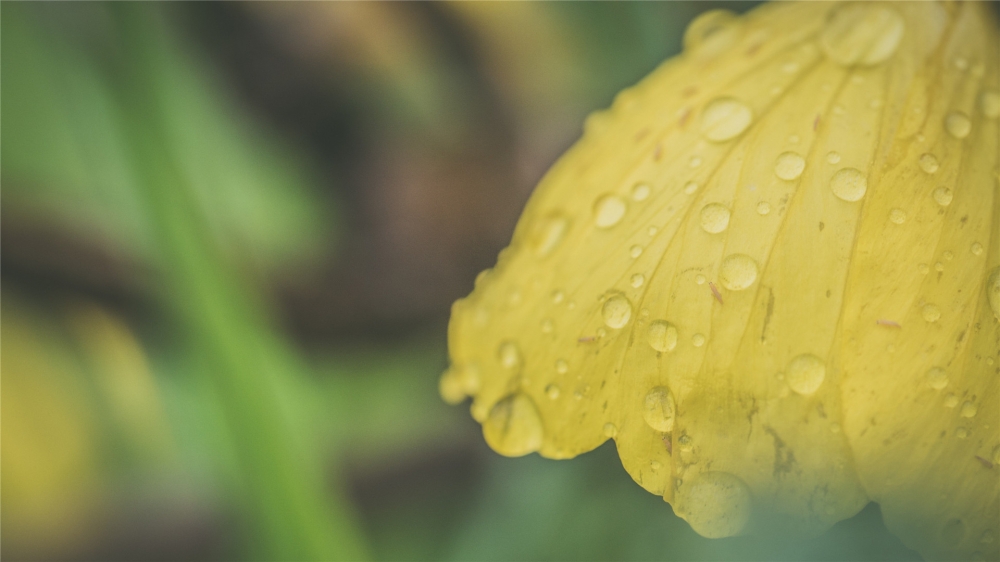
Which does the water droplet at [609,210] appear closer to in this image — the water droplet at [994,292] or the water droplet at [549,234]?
the water droplet at [549,234]

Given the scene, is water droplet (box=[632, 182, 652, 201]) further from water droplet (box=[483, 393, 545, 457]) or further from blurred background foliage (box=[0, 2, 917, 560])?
blurred background foliage (box=[0, 2, 917, 560])

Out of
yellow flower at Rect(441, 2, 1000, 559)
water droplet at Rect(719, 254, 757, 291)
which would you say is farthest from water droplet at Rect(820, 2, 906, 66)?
water droplet at Rect(719, 254, 757, 291)

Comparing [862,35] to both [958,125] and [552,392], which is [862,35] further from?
[552,392]

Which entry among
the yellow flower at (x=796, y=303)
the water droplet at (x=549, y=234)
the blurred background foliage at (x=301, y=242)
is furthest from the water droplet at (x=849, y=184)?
the blurred background foliage at (x=301, y=242)

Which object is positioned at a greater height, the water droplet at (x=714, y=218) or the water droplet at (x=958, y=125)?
the water droplet at (x=714, y=218)

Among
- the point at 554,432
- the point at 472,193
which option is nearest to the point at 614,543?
the point at 554,432

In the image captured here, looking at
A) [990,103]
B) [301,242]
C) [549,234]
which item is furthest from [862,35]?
[301,242]
